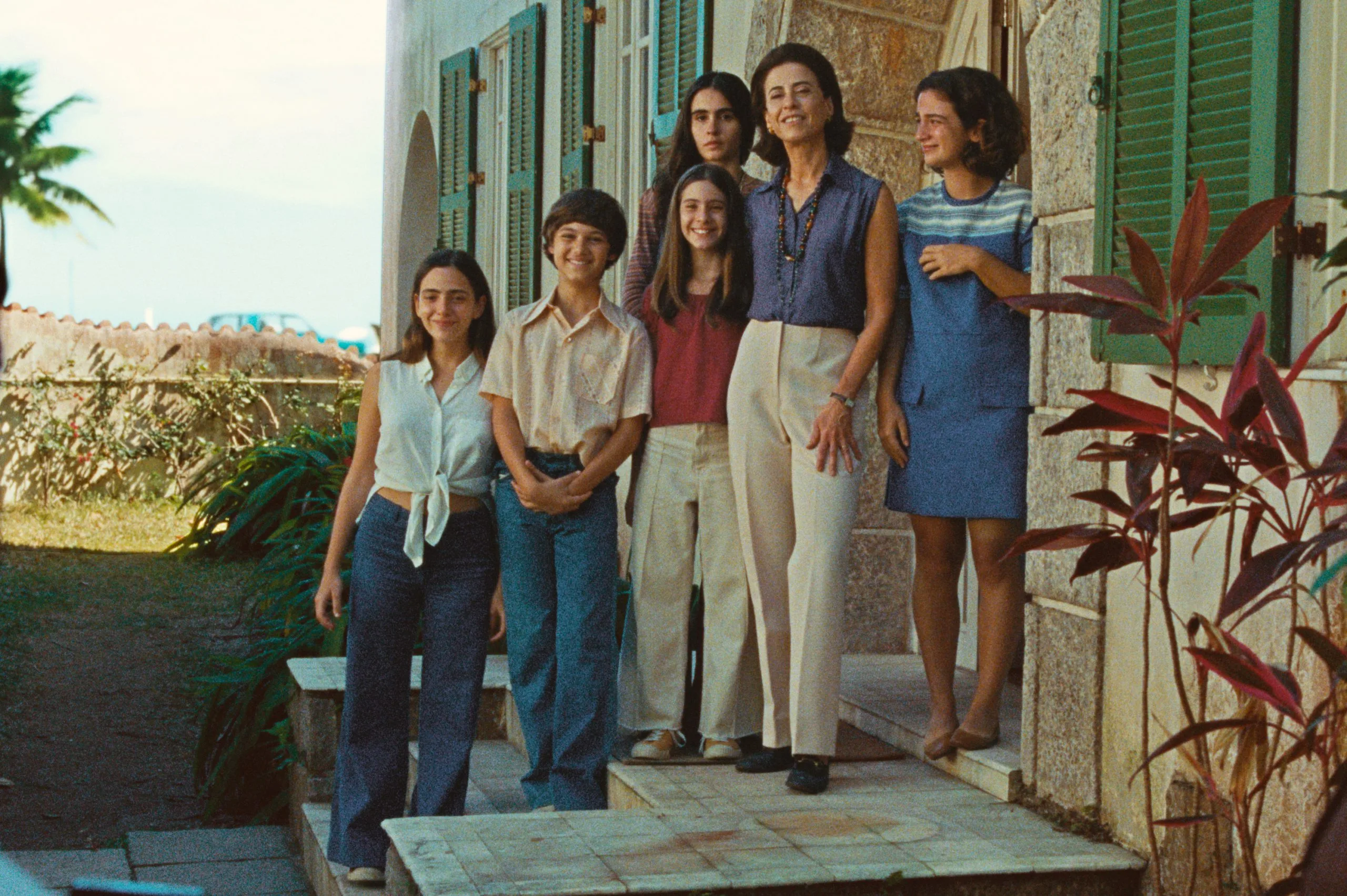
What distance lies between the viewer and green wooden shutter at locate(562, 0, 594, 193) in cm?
755

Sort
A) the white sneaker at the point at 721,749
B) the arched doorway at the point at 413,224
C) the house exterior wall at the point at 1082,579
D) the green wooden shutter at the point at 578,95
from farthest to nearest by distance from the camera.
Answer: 1. the arched doorway at the point at 413,224
2. the green wooden shutter at the point at 578,95
3. the white sneaker at the point at 721,749
4. the house exterior wall at the point at 1082,579

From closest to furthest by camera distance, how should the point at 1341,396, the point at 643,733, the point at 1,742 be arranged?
the point at 1341,396, the point at 643,733, the point at 1,742

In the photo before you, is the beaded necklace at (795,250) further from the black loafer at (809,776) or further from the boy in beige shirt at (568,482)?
the black loafer at (809,776)

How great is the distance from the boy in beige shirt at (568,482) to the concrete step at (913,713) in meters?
0.73

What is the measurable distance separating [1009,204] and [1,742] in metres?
4.91

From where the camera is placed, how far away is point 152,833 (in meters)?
4.80

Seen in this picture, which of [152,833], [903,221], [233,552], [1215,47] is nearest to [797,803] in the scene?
[903,221]

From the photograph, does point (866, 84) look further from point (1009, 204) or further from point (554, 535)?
point (554, 535)

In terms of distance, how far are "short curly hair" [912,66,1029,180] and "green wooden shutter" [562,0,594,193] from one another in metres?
4.07

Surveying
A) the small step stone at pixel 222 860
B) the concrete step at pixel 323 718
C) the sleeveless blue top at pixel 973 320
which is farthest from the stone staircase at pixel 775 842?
the sleeveless blue top at pixel 973 320

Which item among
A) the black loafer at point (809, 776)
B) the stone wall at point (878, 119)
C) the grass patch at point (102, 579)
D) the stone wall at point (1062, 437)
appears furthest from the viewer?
the grass patch at point (102, 579)

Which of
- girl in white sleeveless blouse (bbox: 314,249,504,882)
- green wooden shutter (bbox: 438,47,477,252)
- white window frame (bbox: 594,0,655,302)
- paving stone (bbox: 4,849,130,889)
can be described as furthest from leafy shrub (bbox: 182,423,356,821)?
green wooden shutter (bbox: 438,47,477,252)

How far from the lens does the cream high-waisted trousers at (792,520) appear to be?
3.47 meters

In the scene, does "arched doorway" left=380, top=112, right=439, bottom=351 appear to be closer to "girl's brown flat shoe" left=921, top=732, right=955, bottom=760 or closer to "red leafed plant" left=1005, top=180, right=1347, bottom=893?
Answer: "girl's brown flat shoe" left=921, top=732, right=955, bottom=760
